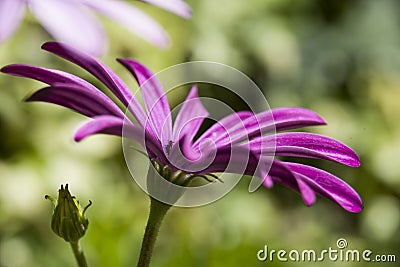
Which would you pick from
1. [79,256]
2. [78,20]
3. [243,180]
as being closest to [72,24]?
[78,20]

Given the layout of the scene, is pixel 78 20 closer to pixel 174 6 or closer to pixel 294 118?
pixel 174 6

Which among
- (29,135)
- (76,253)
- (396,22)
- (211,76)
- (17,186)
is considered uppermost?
(396,22)

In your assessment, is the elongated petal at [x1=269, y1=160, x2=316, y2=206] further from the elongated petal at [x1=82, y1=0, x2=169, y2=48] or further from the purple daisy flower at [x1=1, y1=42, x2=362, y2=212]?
the elongated petal at [x1=82, y1=0, x2=169, y2=48]

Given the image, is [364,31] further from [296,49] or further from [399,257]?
[399,257]

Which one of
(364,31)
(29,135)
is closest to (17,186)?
(29,135)

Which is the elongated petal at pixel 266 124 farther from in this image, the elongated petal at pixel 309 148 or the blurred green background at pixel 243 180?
the blurred green background at pixel 243 180

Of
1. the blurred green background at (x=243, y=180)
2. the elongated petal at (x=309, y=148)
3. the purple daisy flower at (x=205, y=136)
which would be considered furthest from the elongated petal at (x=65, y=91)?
the blurred green background at (x=243, y=180)

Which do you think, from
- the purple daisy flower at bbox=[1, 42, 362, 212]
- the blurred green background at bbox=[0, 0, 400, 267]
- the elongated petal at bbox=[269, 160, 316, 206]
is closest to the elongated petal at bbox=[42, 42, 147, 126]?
the purple daisy flower at bbox=[1, 42, 362, 212]
